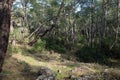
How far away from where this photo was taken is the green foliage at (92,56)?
19.0 meters

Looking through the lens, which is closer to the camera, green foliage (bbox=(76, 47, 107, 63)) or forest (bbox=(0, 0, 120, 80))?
forest (bbox=(0, 0, 120, 80))

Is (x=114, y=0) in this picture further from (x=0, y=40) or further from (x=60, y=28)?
(x=0, y=40)

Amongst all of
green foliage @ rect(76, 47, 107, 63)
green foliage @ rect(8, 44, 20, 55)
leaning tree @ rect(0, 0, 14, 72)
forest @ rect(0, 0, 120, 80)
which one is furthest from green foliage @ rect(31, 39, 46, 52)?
leaning tree @ rect(0, 0, 14, 72)

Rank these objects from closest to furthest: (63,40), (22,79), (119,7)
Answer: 1. (22,79)
2. (119,7)
3. (63,40)

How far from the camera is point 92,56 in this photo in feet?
65.1

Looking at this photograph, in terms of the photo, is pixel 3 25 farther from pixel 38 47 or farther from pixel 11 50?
pixel 38 47

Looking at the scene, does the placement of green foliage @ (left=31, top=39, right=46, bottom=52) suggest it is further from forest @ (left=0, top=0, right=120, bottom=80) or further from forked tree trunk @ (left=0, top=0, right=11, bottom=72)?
forked tree trunk @ (left=0, top=0, right=11, bottom=72)

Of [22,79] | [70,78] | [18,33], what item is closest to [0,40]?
[22,79]

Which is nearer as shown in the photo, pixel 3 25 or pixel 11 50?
pixel 3 25

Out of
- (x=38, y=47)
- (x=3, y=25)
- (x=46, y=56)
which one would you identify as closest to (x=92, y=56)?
(x=38, y=47)

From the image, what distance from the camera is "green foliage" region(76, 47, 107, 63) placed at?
18991 mm

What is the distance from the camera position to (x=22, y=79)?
7945 mm

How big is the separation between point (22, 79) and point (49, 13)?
32.6m

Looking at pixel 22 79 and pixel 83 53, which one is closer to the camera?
pixel 22 79
